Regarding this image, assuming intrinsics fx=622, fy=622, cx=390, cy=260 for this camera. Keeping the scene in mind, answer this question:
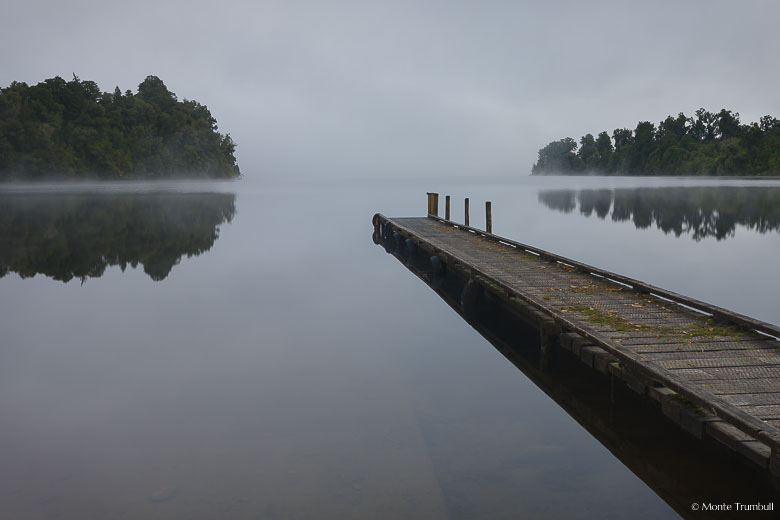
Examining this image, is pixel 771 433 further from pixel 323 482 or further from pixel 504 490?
pixel 323 482

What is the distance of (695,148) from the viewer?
134 meters

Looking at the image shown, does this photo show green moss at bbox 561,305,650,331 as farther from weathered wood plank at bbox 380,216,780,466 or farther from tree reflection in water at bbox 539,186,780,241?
tree reflection in water at bbox 539,186,780,241

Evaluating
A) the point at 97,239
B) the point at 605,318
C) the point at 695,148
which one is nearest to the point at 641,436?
the point at 605,318

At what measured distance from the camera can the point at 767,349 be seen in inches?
265

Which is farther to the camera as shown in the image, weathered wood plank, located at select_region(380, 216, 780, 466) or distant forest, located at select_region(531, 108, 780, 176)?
distant forest, located at select_region(531, 108, 780, 176)

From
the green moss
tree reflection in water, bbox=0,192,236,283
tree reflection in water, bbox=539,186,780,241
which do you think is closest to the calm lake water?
tree reflection in water, bbox=0,192,236,283

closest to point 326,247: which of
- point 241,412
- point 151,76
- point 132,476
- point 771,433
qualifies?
point 241,412

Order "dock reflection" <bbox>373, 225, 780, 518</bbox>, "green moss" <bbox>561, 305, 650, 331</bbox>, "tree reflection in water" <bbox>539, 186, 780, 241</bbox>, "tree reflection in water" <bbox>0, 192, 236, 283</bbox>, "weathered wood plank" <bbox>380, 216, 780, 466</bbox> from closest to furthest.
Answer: "weathered wood plank" <bbox>380, 216, 780, 466</bbox>
"dock reflection" <bbox>373, 225, 780, 518</bbox>
"green moss" <bbox>561, 305, 650, 331</bbox>
"tree reflection in water" <bbox>0, 192, 236, 283</bbox>
"tree reflection in water" <bbox>539, 186, 780, 241</bbox>

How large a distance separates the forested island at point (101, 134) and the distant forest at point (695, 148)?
103 meters

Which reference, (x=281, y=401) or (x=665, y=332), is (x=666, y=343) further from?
Answer: (x=281, y=401)

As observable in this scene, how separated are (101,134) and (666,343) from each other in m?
118

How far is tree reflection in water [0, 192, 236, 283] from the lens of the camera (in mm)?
20203

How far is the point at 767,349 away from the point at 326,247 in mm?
22425

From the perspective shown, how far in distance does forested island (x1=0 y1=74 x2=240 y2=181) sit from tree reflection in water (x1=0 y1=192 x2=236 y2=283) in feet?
192
